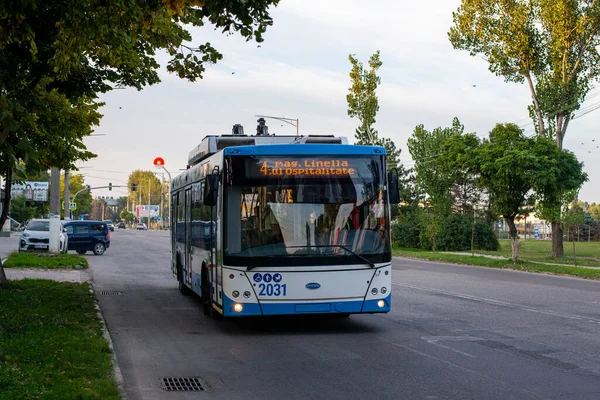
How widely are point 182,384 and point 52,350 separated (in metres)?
2.02

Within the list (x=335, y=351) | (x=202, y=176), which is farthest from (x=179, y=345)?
(x=202, y=176)

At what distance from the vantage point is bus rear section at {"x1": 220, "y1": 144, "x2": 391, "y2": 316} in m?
12.7

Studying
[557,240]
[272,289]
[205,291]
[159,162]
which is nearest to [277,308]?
[272,289]

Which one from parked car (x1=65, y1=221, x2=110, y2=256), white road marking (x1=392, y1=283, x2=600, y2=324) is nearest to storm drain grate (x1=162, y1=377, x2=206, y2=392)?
white road marking (x1=392, y1=283, x2=600, y2=324)

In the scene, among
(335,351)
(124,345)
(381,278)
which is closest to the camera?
(335,351)

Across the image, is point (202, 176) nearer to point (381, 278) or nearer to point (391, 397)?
point (381, 278)

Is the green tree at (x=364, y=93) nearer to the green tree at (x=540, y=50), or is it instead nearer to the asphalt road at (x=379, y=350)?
the green tree at (x=540, y=50)

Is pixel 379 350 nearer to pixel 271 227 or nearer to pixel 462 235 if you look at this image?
pixel 271 227

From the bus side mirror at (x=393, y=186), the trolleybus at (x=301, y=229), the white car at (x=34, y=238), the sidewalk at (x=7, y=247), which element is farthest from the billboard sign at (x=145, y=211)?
the bus side mirror at (x=393, y=186)

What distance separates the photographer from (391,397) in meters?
8.20

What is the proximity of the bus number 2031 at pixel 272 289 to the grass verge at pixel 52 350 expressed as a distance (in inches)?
98.1

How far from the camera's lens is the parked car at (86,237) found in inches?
1691

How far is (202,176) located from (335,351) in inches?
221

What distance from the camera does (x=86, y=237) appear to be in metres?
43.4
